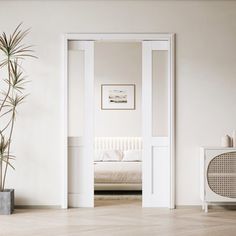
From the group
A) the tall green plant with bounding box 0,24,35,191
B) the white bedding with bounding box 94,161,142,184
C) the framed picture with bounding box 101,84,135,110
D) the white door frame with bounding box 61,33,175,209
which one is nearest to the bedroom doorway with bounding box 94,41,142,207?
the framed picture with bounding box 101,84,135,110

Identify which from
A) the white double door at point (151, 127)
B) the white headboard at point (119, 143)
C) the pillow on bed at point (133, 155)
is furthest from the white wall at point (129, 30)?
the white headboard at point (119, 143)

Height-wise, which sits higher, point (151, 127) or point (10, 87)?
point (10, 87)

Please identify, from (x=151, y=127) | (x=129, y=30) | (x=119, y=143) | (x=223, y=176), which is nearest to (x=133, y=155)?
(x=119, y=143)

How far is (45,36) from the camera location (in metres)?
6.27

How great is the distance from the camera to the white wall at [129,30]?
6262mm

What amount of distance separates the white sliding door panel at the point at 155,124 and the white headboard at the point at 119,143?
2656mm

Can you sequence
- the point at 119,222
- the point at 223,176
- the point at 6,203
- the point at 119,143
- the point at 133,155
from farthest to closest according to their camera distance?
the point at 119,143 < the point at 133,155 < the point at 223,176 < the point at 6,203 < the point at 119,222

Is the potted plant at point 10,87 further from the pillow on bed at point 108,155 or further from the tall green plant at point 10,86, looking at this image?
the pillow on bed at point 108,155

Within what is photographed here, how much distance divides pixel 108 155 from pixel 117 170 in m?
0.89

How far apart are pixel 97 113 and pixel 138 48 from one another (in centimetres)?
136

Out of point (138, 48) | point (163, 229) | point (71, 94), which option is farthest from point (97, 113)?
point (163, 229)

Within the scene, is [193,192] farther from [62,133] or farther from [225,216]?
[62,133]

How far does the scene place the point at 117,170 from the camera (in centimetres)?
764

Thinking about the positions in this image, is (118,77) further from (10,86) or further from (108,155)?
(10,86)
